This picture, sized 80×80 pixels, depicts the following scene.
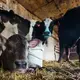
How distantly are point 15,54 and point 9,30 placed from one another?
293mm

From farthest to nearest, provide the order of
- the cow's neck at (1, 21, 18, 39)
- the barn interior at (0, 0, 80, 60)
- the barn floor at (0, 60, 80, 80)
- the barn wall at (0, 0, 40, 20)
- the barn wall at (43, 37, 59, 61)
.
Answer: the barn wall at (43, 37, 59, 61) < the barn interior at (0, 0, 80, 60) < the barn wall at (0, 0, 40, 20) < the cow's neck at (1, 21, 18, 39) < the barn floor at (0, 60, 80, 80)

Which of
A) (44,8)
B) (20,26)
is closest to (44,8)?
(44,8)

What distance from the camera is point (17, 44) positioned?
2.98 metres

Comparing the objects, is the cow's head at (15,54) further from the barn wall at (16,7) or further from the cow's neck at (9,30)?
the barn wall at (16,7)

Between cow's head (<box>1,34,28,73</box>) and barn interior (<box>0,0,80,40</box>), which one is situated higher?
barn interior (<box>0,0,80,40</box>)

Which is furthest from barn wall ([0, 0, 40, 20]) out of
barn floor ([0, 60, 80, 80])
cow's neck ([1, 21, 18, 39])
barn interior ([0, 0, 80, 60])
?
barn floor ([0, 60, 80, 80])

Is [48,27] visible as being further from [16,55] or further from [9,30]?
[16,55]

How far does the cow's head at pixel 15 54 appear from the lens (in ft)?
9.52

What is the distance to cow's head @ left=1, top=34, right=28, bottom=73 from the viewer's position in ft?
9.52

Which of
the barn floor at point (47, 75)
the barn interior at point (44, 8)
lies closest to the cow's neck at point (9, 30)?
the barn interior at point (44, 8)

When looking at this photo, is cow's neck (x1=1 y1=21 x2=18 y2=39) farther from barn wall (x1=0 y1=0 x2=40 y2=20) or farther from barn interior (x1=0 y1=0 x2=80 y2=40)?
barn interior (x1=0 y1=0 x2=80 y2=40)

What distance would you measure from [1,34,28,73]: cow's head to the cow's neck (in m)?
0.12

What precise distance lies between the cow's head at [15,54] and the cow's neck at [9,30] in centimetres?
12

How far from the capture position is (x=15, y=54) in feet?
9.59
